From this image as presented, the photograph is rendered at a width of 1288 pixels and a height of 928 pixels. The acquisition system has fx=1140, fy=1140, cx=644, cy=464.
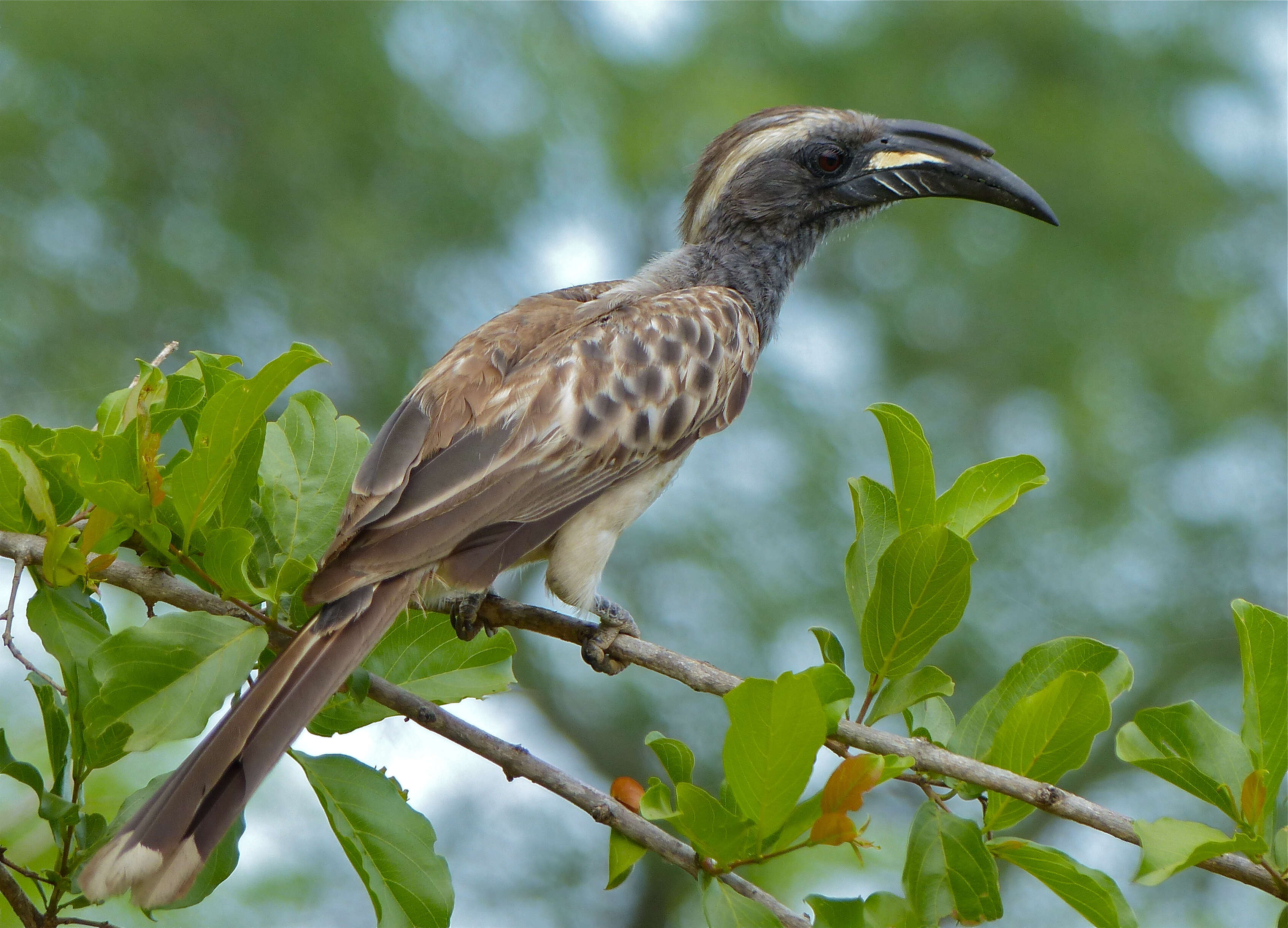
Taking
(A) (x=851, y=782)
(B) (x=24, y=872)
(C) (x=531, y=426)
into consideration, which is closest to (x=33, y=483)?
(B) (x=24, y=872)

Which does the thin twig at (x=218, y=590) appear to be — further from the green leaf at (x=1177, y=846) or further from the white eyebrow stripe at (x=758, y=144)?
the white eyebrow stripe at (x=758, y=144)

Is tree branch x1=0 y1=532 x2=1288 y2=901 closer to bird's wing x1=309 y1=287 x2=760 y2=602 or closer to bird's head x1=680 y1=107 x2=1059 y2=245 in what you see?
bird's wing x1=309 y1=287 x2=760 y2=602

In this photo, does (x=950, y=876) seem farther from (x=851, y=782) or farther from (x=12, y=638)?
(x=12, y=638)

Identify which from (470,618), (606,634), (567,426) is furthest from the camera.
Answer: (567,426)

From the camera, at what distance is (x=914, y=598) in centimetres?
166

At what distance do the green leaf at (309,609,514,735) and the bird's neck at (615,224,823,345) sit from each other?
4.96ft

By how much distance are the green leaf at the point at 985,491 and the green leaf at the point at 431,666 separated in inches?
29.9

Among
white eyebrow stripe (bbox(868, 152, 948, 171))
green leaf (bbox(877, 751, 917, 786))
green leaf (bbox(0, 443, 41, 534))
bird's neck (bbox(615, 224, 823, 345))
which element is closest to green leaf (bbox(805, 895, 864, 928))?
green leaf (bbox(877, 751, 917, 786))

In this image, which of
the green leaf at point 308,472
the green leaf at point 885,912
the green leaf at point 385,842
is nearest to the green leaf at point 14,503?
the green leaf at point 308,472

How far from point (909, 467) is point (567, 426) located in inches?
32.8

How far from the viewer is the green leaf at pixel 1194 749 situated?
62.6 inches

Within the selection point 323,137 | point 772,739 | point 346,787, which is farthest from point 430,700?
point 323,137

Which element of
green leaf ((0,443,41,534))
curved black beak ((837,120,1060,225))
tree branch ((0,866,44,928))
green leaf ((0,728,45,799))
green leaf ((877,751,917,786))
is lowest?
tree branch ((0,866,44,928))

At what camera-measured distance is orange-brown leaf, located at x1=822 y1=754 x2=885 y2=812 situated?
1.51m
